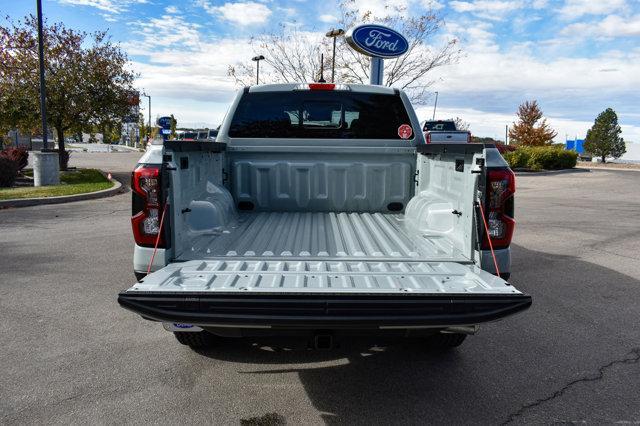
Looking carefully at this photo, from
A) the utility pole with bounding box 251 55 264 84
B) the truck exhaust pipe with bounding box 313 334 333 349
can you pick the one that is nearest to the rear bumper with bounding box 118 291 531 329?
the truck exhaust pipe with bounding box 313 334 333 349

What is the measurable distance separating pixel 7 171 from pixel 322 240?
14.6 metres

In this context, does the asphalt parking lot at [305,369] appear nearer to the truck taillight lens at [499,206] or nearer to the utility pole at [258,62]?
the truck taillight lens at [499,206]

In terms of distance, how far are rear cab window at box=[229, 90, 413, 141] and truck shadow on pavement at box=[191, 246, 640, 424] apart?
215cm

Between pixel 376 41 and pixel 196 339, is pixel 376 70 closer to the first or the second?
pixel 376 41

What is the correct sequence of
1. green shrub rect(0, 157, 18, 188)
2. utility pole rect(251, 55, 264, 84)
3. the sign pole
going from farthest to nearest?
utility pole rect(251, 55, 264, 84)
the sign pole
green shrub rect(0, 157, 18, 188)

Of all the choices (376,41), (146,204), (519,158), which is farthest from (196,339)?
(519,158)

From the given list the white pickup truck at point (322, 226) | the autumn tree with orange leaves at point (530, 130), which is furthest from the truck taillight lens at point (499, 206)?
the autumn tree with orange leaves at point (530, 130)

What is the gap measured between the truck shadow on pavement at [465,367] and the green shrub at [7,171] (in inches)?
551

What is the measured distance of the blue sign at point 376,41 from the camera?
1534 cm

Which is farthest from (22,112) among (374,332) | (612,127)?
(612,127)

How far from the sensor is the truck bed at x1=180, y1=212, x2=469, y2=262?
137 inches

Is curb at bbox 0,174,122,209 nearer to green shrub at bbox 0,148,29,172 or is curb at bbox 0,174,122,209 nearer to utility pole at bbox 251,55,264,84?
green shrub at bbox 0,148,29,172

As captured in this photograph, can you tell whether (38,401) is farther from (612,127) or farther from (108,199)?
(612,127)

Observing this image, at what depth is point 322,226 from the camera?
446 cm
